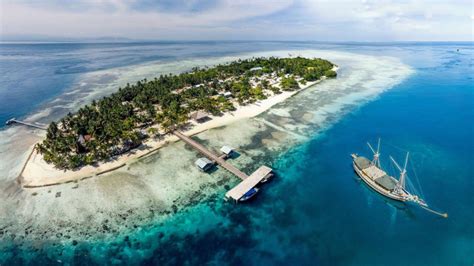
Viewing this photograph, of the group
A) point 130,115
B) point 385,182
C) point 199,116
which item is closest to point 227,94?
point 199,116

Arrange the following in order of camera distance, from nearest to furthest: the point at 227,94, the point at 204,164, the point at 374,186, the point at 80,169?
the point at 374,186 < the point at 80,169 < the point at 204,164 < the point at 227,94

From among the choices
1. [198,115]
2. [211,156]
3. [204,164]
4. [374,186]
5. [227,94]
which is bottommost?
[374,186]

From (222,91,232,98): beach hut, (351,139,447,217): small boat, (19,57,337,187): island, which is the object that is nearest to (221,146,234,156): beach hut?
(19,57,337,187): island

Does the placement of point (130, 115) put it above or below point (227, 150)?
above

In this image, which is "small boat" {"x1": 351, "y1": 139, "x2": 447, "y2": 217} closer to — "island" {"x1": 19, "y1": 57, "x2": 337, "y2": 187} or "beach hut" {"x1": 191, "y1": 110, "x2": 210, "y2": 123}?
"island" {"x1": 19, "y1": 57, "x2": 337, "y2": 187}

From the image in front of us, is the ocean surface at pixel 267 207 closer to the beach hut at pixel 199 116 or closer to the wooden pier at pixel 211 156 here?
the wooden pier at pixel 211 156

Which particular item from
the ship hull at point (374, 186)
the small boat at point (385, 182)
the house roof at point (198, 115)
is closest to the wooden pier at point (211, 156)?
the house roof at point (198, 115)

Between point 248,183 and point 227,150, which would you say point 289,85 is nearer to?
point 227,150

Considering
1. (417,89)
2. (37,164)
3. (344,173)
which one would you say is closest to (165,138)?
(37,164)
